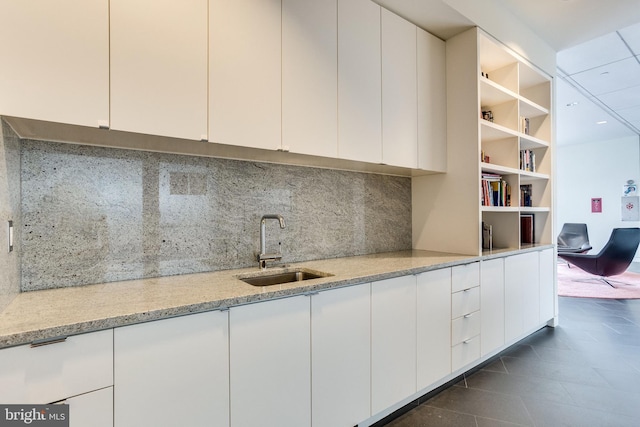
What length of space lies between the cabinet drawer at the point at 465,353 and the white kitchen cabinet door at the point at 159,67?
2.11 m

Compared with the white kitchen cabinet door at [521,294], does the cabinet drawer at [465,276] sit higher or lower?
higher

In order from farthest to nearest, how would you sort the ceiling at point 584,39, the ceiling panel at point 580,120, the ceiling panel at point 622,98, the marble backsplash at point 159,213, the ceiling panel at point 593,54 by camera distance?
the ceiling panel at point 580,120 < the ceiling panel at point 622,98 < the ceiling panel at point 593,54 < the ceiling at point 584,39 < the marble backsplash at point 159,213

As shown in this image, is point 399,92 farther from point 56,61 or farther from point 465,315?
point 56,61

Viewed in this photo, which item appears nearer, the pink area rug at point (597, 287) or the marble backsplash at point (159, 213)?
the marble backsplash at point (159, 213)

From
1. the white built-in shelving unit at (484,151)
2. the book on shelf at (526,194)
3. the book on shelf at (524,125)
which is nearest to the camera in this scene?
the white built-in shelving unit at (484,151)

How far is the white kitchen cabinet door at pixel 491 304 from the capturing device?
7.89 feet

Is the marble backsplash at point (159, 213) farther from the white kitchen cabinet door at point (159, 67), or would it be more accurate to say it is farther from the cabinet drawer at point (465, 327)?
the cabinet drawer at point (465, 327)

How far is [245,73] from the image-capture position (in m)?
1.59

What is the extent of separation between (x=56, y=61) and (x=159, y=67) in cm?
35

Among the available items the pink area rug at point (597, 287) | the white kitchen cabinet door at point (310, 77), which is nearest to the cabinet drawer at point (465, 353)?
the white kitchen cabinet door at point (310, 77)

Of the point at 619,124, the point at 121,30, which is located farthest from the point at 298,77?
the point at 619,124

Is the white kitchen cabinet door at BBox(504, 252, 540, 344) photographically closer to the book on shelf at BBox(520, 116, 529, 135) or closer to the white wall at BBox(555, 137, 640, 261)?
the book on shelf at BBox(520, 116, 529, 135)

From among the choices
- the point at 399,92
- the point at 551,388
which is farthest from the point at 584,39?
the point at 551,388

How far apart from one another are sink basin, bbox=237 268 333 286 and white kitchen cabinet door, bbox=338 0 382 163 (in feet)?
2.43
